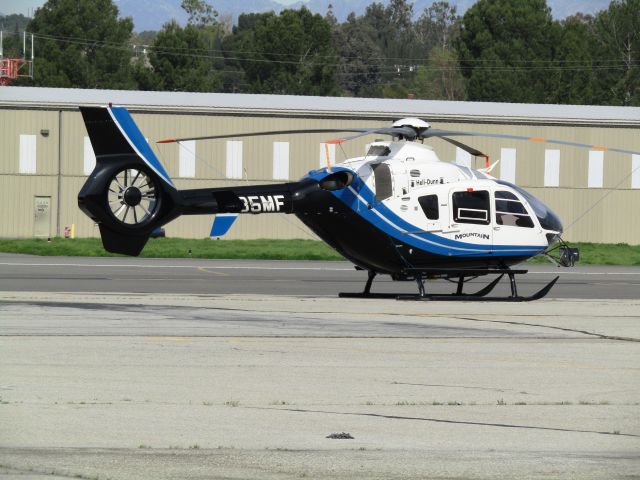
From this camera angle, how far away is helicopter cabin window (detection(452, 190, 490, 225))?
21.6 m

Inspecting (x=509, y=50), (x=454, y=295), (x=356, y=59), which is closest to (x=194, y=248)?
(x=454, y=295)

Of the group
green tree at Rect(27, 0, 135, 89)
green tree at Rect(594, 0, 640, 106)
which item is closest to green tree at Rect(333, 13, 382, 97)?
green tree at Rect(594, 0, 640, 106)

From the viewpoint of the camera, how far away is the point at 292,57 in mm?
94062

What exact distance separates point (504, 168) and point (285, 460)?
3898 cm

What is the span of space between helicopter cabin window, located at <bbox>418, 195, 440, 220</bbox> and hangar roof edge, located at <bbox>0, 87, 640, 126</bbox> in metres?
24.1

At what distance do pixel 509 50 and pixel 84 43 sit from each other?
3377 centimetres

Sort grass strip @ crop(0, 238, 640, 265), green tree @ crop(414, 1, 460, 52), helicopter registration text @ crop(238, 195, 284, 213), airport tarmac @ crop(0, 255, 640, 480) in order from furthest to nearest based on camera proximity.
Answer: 1. green tree @ crop(414, 1, 460, 52)
2. grass strip @ crop(0, 238, 640, 265)
3. helicopter registration text @ crop(238, 195, 284, 213)
4. airport tarmac @ crop(0, 255, 640, 480)

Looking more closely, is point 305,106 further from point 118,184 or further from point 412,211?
point 118,184

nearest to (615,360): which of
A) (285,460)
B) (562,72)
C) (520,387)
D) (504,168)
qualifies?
(520,387)

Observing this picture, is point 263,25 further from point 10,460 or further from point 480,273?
point 10,460

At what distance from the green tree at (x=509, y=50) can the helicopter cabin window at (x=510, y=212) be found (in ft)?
204

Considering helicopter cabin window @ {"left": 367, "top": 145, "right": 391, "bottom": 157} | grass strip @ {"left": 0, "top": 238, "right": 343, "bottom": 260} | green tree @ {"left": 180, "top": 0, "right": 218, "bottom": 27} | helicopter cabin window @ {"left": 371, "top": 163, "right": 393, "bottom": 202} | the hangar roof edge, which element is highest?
green tree @ {"left": 180, "top": 0, "right": 218, "bottom": 27}

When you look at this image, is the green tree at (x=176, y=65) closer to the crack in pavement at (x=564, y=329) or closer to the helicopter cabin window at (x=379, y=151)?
the helicopter cabin window at (x=379, y=151)

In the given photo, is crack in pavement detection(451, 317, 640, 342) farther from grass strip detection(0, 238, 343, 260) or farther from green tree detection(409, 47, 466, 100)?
green tree detection(409, 47, 466, 100)
